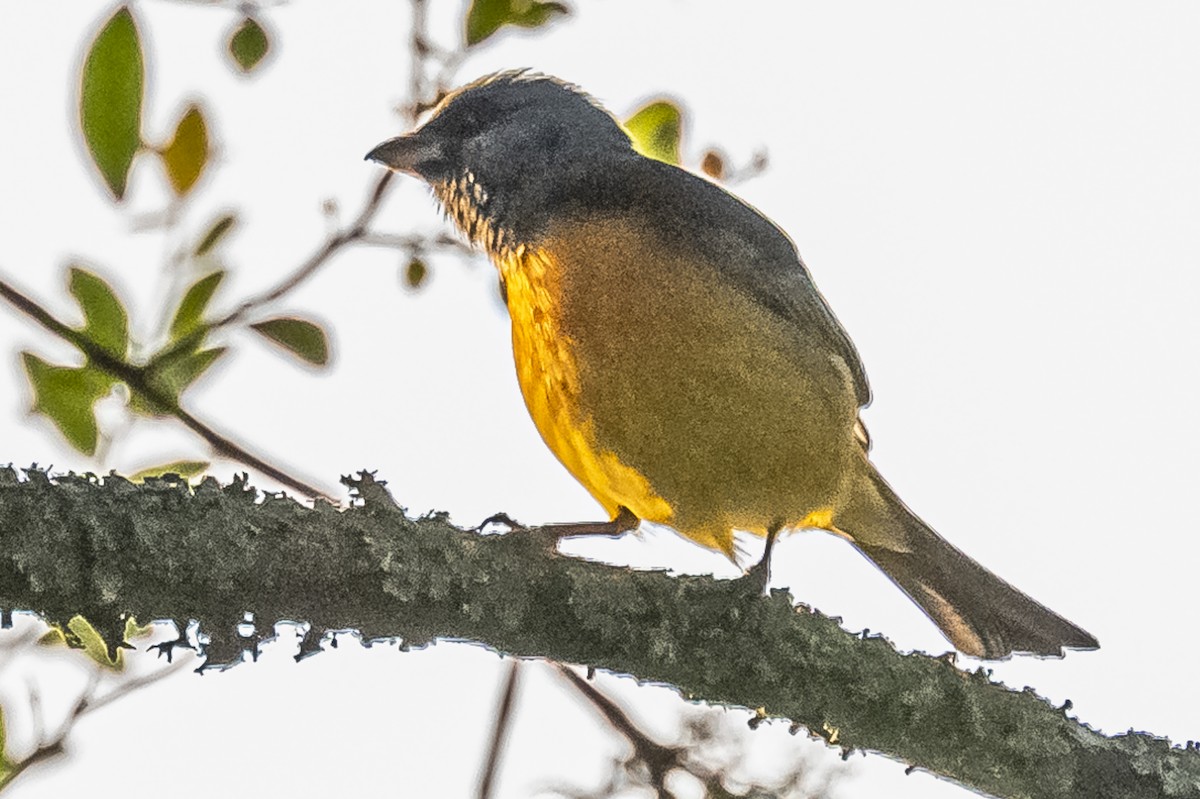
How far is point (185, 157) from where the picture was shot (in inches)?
97.1

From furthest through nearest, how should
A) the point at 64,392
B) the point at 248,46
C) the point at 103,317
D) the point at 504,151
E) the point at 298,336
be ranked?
the point at 504,151 → the point at 248,46 → the point at 298,336 → the point at 64,392 → the point at 103,317

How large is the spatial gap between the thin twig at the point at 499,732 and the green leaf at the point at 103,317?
780 millimetres

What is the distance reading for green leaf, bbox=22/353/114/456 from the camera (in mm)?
2256

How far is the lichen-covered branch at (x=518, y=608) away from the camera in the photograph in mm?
1669

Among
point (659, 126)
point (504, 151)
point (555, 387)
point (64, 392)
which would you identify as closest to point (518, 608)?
point (555, 387)

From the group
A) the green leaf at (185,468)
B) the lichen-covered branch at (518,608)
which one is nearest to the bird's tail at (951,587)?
the lichen-covered branch at (518,608)

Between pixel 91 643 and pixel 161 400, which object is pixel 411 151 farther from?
pixel 91 643

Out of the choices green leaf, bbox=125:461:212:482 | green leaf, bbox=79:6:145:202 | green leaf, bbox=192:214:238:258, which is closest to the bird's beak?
green leaf, bbox=192:214:238:258

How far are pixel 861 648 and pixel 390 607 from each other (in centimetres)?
82

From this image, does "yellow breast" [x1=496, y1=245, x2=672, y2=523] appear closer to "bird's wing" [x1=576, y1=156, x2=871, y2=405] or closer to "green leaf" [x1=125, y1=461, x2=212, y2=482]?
"bird's wing" [x1=576, y1=156, x2=871, y2=405]

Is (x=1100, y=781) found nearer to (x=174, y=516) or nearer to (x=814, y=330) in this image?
(x=814, y=330)

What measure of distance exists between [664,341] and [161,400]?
0.88 metres

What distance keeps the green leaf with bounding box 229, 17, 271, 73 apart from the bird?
1.81ft

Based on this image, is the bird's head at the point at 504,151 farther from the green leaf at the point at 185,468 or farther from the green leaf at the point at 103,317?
the green leaf at the point at 103,317
